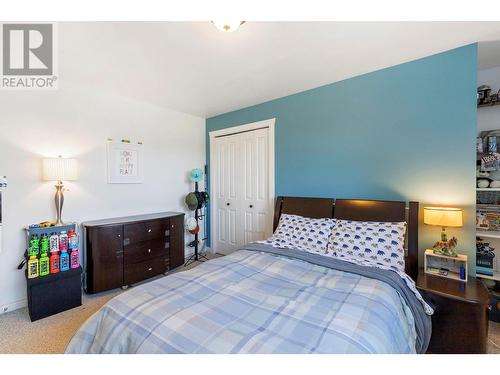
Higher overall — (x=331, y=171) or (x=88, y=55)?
(x=88, y=55)

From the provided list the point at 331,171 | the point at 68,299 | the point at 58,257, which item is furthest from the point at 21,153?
the point at 331,171

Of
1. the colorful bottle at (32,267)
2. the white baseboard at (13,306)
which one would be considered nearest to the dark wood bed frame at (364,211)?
the colorful bottle at (32,267)

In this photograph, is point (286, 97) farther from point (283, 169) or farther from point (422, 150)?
point (422, 150)

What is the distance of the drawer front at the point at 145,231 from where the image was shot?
2.67 m

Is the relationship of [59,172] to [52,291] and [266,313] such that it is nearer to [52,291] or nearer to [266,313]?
[52,291]

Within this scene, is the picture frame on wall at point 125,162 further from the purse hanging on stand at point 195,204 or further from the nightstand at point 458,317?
the nightstand at point 458,317

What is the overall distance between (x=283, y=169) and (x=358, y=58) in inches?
58.1

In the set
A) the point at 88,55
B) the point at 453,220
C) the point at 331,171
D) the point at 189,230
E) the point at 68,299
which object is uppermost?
the point at 88,55

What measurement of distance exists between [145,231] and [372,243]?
102 inches

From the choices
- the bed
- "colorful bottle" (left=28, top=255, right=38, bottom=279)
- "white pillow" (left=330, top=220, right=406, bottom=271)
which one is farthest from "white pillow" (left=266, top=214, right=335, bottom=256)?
"colorful bottle" (left=28, top=255, right=38, bottom=279)

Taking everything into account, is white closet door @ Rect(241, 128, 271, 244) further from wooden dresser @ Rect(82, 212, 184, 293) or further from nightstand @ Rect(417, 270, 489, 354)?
nightstand @ Rect(417, 270, 489, 354)

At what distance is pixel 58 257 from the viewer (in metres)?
2.22

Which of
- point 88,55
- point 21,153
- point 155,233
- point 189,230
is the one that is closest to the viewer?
point 88,55

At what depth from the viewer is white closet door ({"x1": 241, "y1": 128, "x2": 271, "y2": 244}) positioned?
10.6 ft
